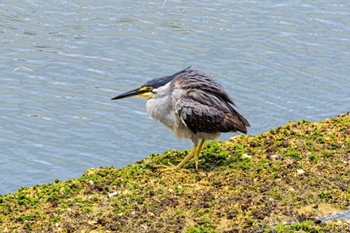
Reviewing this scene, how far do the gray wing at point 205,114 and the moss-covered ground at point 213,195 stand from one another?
444 millimetres

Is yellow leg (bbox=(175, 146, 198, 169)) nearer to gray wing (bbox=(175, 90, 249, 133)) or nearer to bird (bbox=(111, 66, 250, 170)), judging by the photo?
bird (bbox=(111, 66, 250, 170))

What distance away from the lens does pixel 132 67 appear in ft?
51.5

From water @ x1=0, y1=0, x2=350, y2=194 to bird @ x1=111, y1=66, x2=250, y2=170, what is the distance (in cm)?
189

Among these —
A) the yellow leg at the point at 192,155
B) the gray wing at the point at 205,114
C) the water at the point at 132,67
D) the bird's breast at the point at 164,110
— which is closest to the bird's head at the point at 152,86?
the bird's breast at the point at 164,110

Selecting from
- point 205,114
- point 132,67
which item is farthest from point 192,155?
point 132,67

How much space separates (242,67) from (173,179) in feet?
20.1

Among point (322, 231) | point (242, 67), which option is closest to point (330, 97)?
point (242, 67)

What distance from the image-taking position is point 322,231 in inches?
339

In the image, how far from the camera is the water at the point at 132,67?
42.4 feet

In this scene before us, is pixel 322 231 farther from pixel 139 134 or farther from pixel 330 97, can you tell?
pixel 330 97

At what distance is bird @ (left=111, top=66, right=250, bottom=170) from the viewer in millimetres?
10477

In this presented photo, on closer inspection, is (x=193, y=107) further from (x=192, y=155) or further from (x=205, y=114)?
(x=192, y=155)

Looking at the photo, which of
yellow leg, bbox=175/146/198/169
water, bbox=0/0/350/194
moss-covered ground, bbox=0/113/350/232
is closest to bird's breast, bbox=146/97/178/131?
yellow leg, bbox=175/146/198/169

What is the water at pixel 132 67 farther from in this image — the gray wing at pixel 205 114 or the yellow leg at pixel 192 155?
the gray wing at pixel 205 114
